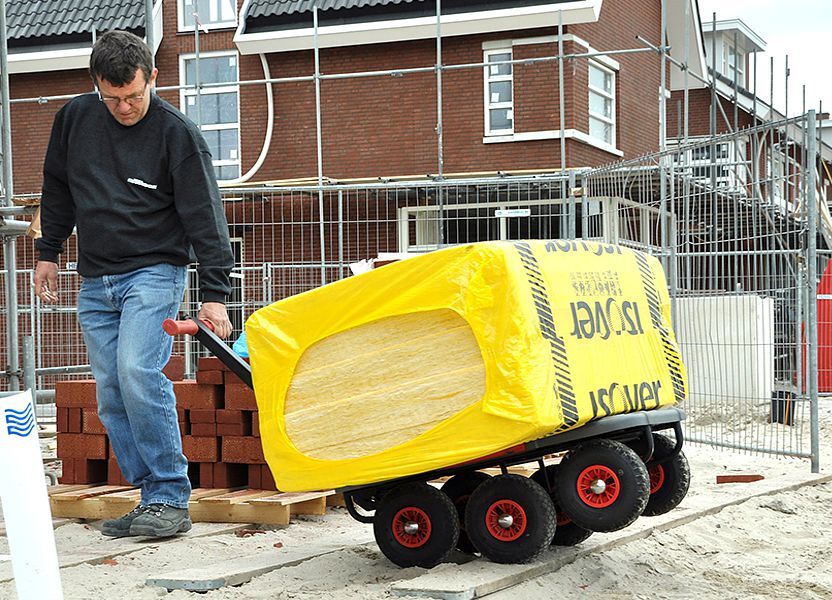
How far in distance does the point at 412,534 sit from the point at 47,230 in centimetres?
214

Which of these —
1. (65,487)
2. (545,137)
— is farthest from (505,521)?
(545,137)

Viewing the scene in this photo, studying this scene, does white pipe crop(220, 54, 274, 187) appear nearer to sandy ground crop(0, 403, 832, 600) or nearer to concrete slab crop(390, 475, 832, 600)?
sandy ground crop(0, 403, 832, 600)

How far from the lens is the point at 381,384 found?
4184mm

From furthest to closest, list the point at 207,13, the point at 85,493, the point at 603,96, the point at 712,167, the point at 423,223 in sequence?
1. the point at 207,13
2. the point at 603,96
3. the point at 423,223
4. the point at 712,167
5. the point at 85,493

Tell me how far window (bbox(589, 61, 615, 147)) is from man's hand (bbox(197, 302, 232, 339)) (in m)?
16.7

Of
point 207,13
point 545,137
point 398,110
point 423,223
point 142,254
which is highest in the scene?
point 207,13

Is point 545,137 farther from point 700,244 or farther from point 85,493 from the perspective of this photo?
point 85,493

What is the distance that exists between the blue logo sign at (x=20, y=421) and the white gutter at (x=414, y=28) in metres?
18.2

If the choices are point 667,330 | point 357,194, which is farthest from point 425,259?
point 357,194

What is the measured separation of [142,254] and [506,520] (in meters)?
1.87

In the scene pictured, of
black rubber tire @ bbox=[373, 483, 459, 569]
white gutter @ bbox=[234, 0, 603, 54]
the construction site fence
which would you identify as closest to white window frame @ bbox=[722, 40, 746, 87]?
white gutter @ bbox=[234, 0, 603, 54]

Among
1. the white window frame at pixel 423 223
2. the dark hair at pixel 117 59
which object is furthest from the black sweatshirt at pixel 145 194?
the white window frame at pixel 423 223

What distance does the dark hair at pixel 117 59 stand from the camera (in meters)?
4.65

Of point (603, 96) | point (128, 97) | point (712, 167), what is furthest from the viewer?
point (603, 96)
